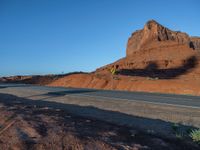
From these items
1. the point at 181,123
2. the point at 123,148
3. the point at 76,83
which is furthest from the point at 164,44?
the point at 123,148

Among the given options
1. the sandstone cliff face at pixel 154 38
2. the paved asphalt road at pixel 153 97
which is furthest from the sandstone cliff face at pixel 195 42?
the paved asphalt road at pixel 153 97

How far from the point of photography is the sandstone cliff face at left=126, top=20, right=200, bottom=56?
364ft

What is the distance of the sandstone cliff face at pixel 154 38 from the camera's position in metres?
111

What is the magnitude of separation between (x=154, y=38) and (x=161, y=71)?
100.0ft

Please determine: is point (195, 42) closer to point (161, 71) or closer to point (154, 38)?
point (154, 38)

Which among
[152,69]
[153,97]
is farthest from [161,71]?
[153,97]

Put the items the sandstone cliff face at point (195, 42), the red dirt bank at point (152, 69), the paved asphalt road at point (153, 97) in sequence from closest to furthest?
the paved asphalt road at point (153, 97), the red dirt bank at point (152, 69), the sandstone cliff face at point (195, 42)

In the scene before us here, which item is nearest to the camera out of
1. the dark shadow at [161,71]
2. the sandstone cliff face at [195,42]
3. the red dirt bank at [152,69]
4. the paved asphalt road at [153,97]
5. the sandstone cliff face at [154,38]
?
the paved asphalt road at [153,97]

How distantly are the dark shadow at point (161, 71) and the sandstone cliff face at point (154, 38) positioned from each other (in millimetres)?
15801

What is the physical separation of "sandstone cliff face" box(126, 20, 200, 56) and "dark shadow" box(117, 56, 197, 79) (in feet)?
51.8

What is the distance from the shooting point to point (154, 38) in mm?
111938

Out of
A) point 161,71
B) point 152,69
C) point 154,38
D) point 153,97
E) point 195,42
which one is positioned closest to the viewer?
point 153,97

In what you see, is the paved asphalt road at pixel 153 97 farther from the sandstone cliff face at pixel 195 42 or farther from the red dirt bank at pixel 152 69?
the sandstone cliff face at pixel 195 42

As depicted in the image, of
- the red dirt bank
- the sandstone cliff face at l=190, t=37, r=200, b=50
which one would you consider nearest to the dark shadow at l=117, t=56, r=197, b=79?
the red dirt bank
